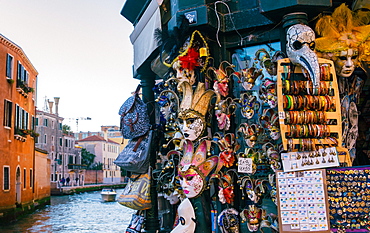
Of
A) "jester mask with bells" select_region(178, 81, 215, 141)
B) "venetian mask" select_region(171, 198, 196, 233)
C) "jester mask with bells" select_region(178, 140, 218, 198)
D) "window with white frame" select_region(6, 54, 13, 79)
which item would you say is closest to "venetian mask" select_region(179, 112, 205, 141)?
"jester mask with bells" select_region(178, 81, 215, 141)

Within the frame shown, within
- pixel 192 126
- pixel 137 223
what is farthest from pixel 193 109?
pixel 137 223

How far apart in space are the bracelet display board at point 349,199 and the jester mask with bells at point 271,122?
742mm

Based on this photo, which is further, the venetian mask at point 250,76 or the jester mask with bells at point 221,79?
the jester mask with bells at point 221,79

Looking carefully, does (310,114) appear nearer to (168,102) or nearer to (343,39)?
(343,39)

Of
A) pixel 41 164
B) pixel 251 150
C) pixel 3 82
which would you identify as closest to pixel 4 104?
pixel 3 82

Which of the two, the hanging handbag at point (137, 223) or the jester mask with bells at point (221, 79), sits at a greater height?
the jester mask with bells at point (221, 79)

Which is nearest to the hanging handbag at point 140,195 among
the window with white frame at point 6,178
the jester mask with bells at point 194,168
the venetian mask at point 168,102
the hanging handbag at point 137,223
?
the hanging handbag at point 137,223

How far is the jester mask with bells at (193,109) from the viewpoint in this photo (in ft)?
17.8

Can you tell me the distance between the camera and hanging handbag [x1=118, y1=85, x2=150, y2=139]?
7254mm

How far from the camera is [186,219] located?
17.8 feet

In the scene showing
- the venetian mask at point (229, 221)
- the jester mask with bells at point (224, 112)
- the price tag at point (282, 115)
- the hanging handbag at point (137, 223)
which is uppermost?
the jester mask with bells at point (224, 112)

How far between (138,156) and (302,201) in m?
3.31

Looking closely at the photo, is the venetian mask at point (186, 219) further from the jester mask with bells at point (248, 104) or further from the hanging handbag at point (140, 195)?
the hanging handbag at point (140, 195)

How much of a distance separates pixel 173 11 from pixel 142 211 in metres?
3.56
